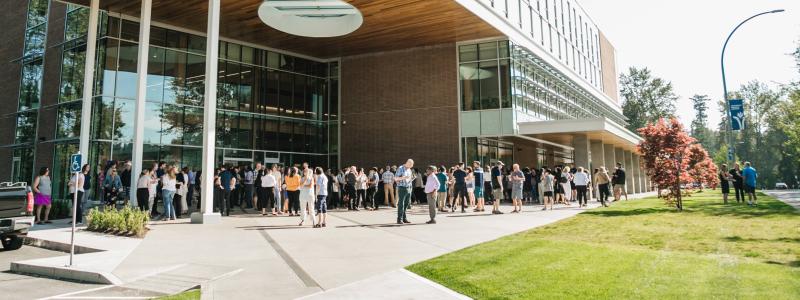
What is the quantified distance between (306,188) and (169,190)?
4.48 meters

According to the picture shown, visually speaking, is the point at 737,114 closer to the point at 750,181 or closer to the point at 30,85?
the point at 750,181

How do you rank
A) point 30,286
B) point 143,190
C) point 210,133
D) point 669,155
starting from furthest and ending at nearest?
point 669,155 < point 210,133 < point 143,190 < point 30,286

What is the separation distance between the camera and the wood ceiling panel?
62.0 feet

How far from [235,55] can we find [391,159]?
32.2 ft

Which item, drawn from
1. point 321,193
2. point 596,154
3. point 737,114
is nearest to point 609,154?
point 596,154

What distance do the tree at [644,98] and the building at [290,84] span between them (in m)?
46.7

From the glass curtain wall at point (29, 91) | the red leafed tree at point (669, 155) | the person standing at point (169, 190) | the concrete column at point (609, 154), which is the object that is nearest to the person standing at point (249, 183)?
the person standing at point (169, 190)

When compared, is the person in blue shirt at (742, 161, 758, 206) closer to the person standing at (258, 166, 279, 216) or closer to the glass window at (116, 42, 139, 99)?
the person standing at (258, 166, 279, 216)

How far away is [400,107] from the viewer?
82.2 feet

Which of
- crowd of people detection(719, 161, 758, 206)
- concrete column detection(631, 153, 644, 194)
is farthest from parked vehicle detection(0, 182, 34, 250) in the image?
concrete column detection(631, 153, 644, 194)

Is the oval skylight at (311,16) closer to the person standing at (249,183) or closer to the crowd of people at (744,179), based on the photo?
the person standing at (249,183)

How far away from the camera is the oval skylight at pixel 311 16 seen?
17812mm

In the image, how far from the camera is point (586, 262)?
6.66m

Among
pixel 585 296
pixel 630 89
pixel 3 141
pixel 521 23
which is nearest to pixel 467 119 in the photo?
pixel 521 23
